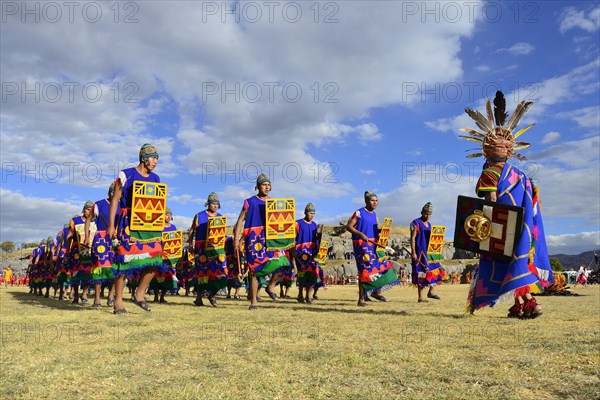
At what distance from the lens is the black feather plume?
6812mm

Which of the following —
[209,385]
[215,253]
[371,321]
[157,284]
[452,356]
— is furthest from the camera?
[157,284]

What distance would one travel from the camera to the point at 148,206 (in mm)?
7172

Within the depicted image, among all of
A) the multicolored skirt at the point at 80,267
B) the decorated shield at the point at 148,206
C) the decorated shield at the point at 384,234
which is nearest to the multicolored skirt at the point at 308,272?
the decorated shield at the point at 384,234

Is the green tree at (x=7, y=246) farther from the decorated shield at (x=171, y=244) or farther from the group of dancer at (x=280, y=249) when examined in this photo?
the decorated shield at (x=171, y=244)

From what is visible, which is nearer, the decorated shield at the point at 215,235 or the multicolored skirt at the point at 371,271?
the multicolored skirt at the point at 371,271

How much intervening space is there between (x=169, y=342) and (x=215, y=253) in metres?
6.19

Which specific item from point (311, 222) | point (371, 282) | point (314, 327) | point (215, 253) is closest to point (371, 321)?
point (314, 327)

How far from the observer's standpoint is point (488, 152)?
6.62 m

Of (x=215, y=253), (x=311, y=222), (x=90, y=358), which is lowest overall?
(x=90, y=358)

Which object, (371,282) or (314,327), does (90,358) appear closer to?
(314,327)

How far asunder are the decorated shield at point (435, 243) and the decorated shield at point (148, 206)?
6.81m

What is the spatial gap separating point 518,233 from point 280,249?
425 cm

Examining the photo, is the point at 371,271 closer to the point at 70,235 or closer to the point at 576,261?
the point at 70,235

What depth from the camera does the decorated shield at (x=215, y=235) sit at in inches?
419
